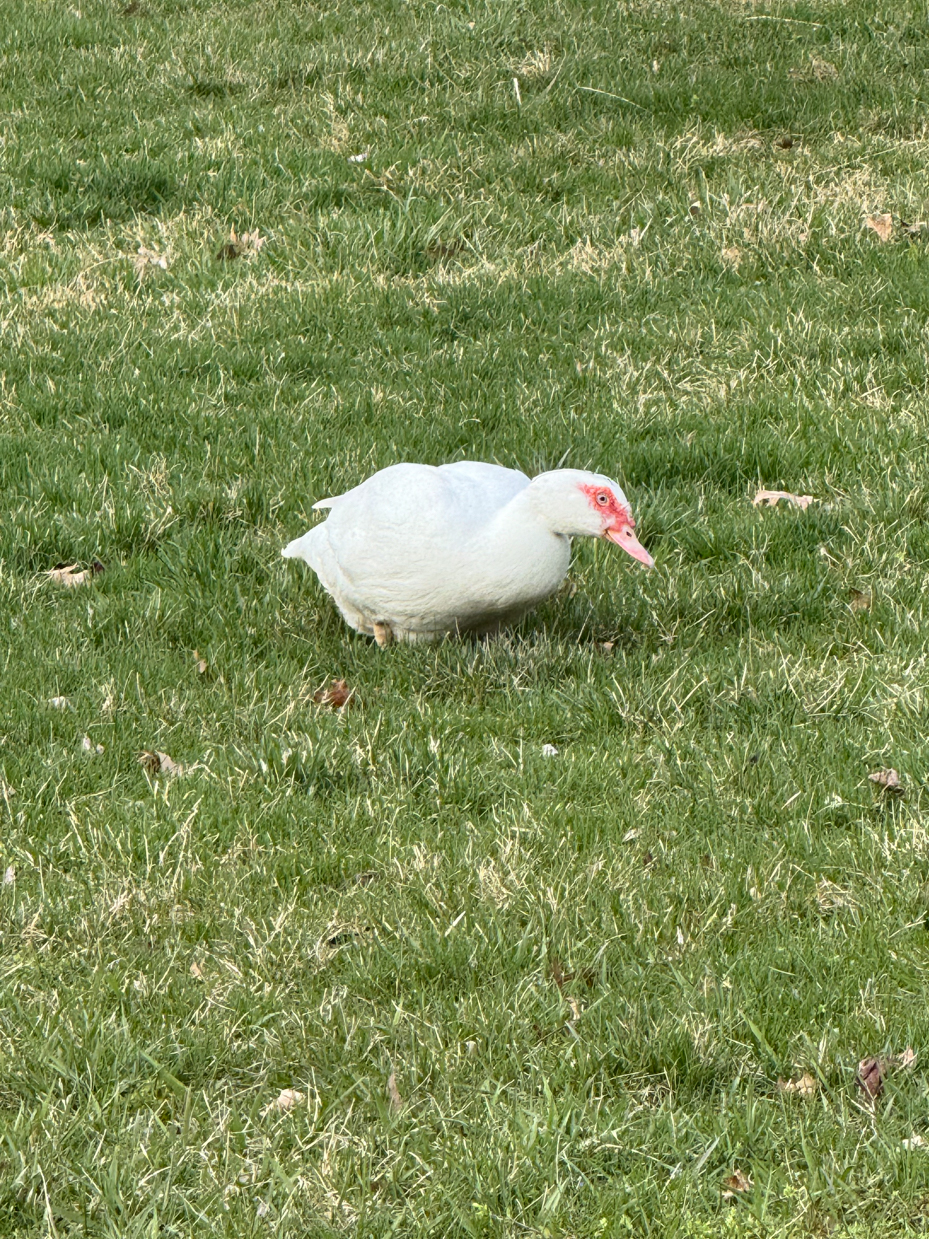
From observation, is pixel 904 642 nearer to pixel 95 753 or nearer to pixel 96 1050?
pixel 95 753

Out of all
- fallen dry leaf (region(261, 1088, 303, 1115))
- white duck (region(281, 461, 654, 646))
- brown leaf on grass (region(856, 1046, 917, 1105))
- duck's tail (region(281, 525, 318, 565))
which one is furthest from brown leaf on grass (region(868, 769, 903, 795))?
duck's tail (region(281, 525, 318, 565))

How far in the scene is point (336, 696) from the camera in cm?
504

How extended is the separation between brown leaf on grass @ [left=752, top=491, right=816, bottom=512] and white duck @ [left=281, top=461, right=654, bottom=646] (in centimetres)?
129

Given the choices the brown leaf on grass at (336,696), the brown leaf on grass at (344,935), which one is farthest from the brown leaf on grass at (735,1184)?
the brown leaf on grass at (336,696)

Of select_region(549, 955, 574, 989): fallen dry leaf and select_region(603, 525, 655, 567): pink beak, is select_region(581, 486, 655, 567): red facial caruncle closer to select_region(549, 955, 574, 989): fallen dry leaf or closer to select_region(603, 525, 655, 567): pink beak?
select_region(603, 525, 655, 567): pink beak

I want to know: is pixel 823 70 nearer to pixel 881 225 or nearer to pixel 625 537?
pixel 881 225

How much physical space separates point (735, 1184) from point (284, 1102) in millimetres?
981

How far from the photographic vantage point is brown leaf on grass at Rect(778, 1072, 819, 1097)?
3.18 meters

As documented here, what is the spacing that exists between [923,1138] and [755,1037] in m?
0.43

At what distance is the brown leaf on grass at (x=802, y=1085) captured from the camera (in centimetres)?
318

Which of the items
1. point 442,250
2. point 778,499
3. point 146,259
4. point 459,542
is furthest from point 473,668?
point 146,259

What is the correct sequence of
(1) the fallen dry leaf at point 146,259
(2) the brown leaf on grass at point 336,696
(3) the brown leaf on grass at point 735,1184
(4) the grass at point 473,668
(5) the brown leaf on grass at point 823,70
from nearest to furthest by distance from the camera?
1. (3) the brown leaf on grass at point 735,1184
2. (4) the grass at point 473,668
3. (2) the brown leaf on grass at point 336,696
4. (1) the fallen dry leaf at point 146,259
5. (5) the brown leaf on grass at point 823,70

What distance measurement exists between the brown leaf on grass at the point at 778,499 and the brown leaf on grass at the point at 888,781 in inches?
75.9

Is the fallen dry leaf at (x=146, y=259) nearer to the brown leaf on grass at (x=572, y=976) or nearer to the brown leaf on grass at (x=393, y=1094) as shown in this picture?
the brown leaf on grass at (x=572, y=976)
